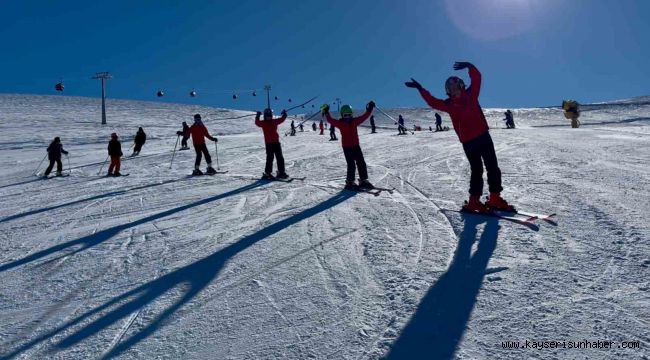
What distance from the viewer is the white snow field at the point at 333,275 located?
2.54 m

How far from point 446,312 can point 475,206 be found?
2.97 m

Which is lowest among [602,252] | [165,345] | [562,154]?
[165,345]

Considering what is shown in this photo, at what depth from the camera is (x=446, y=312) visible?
2.79m

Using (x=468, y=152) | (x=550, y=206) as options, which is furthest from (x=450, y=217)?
(x=550, y=206)

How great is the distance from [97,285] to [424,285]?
2751 mm

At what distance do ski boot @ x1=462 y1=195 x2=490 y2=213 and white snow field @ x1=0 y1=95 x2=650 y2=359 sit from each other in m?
0.21

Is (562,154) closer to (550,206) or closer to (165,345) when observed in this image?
(550,206)

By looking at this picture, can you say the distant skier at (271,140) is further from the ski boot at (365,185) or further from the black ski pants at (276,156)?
the ski boot at (365,185)

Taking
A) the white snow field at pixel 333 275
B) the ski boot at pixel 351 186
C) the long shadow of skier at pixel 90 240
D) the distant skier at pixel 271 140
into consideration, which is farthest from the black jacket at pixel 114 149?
the ski boot at pixel 351 186

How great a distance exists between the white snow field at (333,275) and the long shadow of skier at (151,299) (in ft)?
0.05

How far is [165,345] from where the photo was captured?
8.52 feet

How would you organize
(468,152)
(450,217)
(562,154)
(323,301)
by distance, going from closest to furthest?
(323,301), (450,217), (468,152), (562,154)

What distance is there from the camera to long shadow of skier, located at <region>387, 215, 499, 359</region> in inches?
94.7

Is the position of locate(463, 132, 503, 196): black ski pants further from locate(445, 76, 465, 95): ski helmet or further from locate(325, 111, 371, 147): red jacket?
locate(325, 111, 371, 147): red jacket
